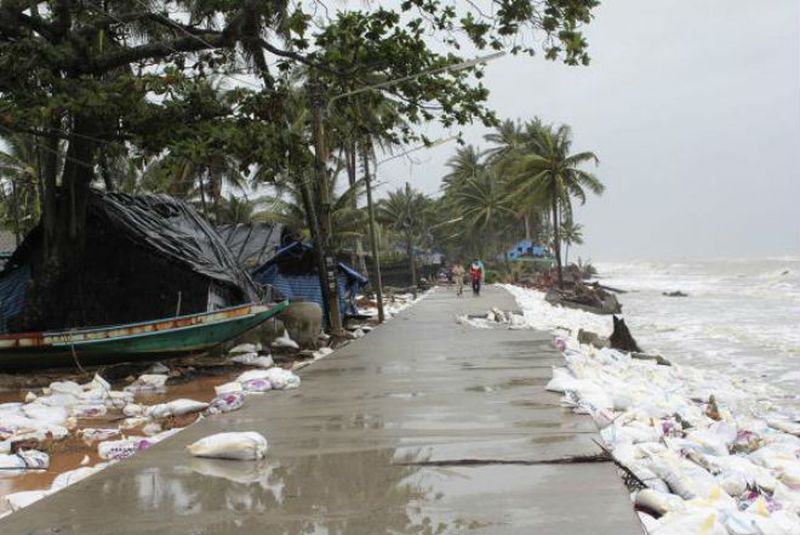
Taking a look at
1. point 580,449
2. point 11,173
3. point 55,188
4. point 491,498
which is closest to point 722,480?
point 580,449

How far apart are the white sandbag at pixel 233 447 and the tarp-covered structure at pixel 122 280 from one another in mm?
8035

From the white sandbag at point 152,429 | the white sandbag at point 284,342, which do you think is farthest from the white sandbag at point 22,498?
the white sandbag at point 284,342

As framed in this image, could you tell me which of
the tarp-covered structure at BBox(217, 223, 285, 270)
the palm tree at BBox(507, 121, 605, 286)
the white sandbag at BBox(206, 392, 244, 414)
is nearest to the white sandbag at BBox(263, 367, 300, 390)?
the white sandbag at BBox(206, 392, 244, 414)

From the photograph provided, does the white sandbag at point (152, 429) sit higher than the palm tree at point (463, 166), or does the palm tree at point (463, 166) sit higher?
the palm tree at point (463, 166)

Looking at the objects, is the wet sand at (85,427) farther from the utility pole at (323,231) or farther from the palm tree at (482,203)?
the palm tree at (482,203)

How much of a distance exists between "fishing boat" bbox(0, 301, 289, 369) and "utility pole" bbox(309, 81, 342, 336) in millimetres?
3641

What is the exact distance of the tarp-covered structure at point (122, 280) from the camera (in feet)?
43.3

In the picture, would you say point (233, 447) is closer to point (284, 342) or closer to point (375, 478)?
point (375, 478)

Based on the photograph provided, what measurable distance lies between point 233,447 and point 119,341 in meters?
7.48

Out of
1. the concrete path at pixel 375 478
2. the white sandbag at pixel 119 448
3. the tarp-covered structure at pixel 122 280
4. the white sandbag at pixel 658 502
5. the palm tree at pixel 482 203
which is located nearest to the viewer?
the concrete path at pixel 375 478

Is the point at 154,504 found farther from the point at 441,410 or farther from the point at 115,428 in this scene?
the point at 115,428

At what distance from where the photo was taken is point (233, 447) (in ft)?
16.9

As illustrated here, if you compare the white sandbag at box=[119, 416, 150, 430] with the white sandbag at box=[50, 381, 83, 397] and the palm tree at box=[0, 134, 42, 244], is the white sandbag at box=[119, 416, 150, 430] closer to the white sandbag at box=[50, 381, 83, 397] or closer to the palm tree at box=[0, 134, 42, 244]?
the white sandbag at box=[50, 381, 83, 397]

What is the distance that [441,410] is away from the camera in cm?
668
